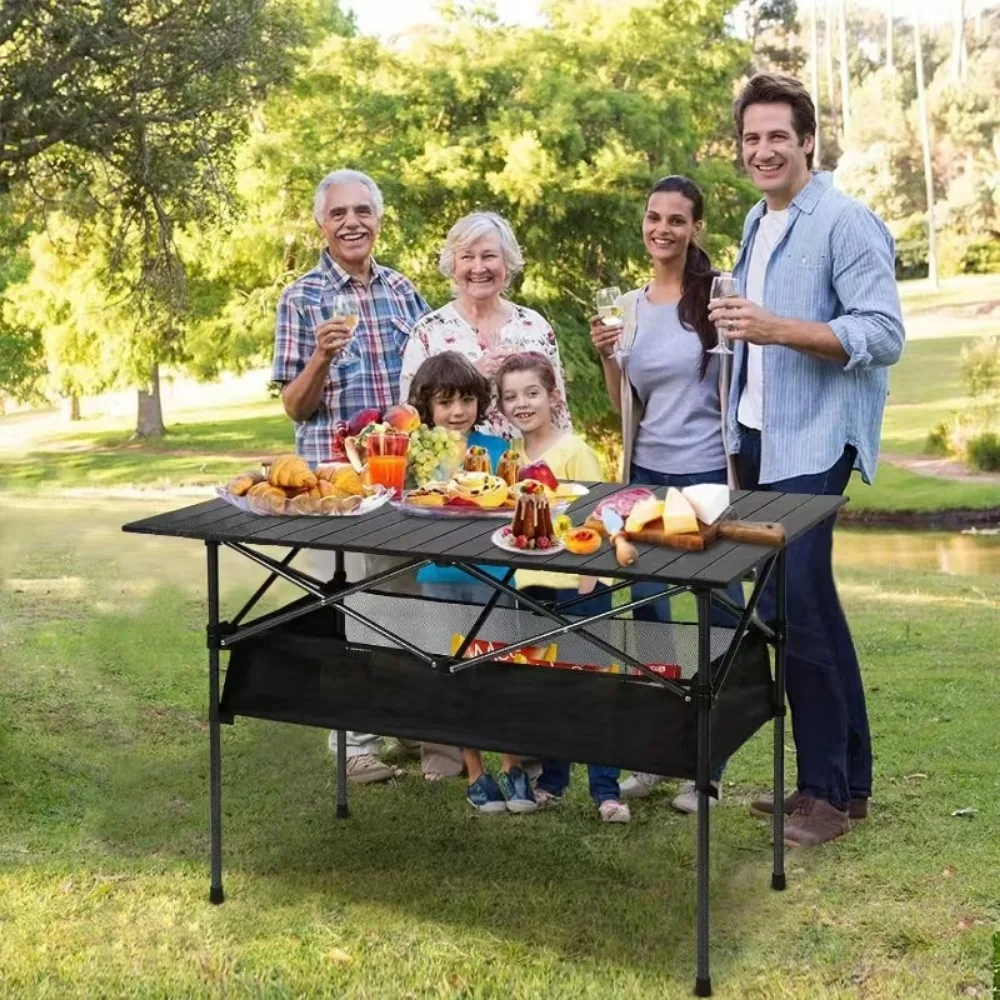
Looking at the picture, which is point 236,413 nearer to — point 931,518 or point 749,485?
point 931,518

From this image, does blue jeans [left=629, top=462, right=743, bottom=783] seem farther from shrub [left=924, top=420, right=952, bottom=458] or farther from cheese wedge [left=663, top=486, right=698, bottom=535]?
shrub [left=924, top=420, right=952, bottom=458]

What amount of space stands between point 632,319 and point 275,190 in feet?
44.2

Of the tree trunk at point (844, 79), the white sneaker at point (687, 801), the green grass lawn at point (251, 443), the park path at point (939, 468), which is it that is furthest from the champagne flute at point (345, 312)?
the tree trunk at point (844, 79)

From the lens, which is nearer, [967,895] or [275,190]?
[967,895]

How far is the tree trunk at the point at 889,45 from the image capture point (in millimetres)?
29211

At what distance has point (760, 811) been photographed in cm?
387

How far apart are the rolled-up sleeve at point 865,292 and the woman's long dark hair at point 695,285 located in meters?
0.36

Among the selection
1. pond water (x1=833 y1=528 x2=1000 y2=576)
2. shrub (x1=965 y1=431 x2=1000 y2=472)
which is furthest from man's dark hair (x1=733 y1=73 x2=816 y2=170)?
shrub (x1=965 y1=431 x2=1000 y2=472)

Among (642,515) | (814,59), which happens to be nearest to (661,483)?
(642,515)

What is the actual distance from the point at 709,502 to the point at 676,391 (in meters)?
0.84

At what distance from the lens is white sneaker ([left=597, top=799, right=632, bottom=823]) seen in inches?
150

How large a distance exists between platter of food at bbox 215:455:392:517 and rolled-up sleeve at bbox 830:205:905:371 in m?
1.09

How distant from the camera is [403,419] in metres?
3.39

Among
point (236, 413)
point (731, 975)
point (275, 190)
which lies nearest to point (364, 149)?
point (275, 190)
